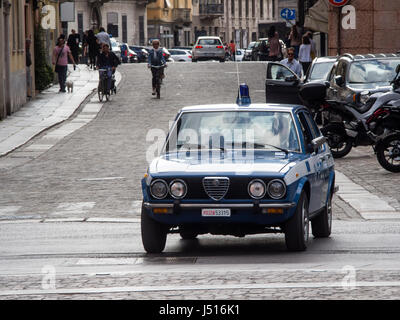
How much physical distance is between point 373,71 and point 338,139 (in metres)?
2.76

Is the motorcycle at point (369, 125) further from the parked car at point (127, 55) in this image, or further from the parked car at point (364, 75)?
the parked car at point (127, 55)

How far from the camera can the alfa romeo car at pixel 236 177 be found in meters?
10.7

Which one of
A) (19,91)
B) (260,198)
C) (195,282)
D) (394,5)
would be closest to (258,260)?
(260,198)

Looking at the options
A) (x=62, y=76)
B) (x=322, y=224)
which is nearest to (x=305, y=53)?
(x=62, y=76)

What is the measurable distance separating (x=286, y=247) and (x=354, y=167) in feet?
32.1

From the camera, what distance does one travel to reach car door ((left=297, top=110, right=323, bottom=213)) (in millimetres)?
11484

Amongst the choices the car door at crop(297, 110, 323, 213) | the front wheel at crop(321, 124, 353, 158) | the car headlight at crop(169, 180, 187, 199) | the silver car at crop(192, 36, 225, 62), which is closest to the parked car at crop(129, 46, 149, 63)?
the silver car at crop(192, 36, 225, 62)

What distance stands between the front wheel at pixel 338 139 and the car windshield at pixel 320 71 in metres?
7.73

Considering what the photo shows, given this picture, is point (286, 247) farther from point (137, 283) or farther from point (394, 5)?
point (394, 5)

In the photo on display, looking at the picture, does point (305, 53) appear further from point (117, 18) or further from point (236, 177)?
point (117, 18)

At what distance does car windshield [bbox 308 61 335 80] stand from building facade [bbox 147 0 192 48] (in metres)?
74.8

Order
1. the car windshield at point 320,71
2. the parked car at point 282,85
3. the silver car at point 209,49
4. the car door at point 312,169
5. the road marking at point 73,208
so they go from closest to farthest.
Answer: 1. the car door at point 312,169
2. the road marking at point 73,208
3. the parked car at point 282,85
4. the car windshield at point 320,71
5. the silver car at point 209,49

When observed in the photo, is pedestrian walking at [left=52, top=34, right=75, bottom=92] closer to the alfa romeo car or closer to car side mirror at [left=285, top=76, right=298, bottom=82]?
car side mirror at [left=285, top=76, right=298, bottom=82]

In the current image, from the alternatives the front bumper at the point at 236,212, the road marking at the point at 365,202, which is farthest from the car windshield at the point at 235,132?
the road marking at the point at 365,202
